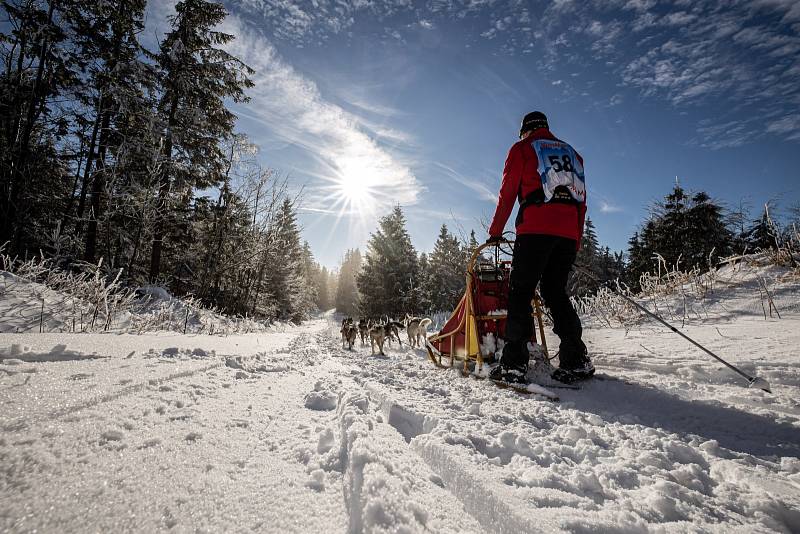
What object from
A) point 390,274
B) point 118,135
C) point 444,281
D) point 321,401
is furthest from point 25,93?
point 444,281

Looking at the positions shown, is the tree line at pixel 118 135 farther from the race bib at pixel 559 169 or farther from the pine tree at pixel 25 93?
the race bib at pixel 559 169

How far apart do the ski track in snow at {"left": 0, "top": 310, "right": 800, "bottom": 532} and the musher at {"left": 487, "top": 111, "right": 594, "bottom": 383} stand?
497mm

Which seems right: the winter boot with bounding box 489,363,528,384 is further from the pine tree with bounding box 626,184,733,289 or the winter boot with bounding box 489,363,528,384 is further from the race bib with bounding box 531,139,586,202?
the pine tree with bounding box 626,184,733,289

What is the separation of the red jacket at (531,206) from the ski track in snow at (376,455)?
1424mm

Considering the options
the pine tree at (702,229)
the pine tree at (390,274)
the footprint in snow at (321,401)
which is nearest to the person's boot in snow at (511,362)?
the footprint in snow at (321,401)

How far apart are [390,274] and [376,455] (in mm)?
26131

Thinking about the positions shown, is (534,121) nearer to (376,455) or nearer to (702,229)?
(376,455)

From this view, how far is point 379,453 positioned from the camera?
1.36 m

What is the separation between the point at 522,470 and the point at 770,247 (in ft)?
22.9

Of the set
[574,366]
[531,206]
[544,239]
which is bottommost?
[574,366]

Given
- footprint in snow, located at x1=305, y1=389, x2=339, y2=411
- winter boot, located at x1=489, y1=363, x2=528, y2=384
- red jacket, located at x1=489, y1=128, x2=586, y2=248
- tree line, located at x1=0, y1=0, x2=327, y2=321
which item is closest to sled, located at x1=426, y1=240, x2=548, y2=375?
winter boot, located at x1=489, y1=363, x2=528, y2=384

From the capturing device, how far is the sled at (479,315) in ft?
11.6

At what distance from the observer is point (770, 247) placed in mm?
5270

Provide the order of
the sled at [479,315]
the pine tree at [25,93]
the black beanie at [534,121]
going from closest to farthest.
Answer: the black beanie at [534,121], the sled at [479,315], the pine tree at [25,93]
